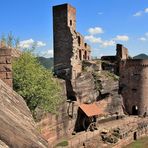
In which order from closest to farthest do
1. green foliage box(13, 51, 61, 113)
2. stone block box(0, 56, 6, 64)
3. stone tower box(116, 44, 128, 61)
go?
stone block box(0, 56, 6, 64)
green foliage box(13, 51, 61, 113)
stone tower box(116, 44, 128, 61)

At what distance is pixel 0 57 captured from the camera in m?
7.97

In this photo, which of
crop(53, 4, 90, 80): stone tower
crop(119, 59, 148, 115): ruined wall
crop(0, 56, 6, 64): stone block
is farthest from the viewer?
crop(119, 59, 148, 115): ruined wall

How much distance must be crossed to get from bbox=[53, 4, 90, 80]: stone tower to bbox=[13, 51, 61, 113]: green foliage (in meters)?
9.83

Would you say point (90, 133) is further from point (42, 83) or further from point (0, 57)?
point (0, 57)

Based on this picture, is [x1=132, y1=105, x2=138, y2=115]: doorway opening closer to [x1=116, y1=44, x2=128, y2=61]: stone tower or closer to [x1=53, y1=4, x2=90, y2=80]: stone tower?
[x1=116, y1=44, x2=128, y2=61]: stone tower

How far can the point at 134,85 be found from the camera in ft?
143

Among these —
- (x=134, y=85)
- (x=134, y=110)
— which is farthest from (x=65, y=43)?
(x=134, y=110)

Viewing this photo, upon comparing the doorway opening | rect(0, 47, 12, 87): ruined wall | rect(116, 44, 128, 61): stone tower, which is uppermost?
rect(116, 44, 128, 61): stone tower

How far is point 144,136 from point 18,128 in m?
37.2

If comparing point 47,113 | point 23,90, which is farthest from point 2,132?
point 47,113

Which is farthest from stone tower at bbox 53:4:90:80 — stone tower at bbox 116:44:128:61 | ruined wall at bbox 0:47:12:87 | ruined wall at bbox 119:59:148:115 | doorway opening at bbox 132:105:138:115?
ruined wall at bbox 0:47:12:87

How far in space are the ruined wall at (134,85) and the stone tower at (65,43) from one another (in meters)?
10.7

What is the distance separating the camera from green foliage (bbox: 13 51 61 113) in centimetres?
2214

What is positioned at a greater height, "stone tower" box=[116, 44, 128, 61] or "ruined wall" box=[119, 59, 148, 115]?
"stone tower" box=[116, 44, 128, 61]
